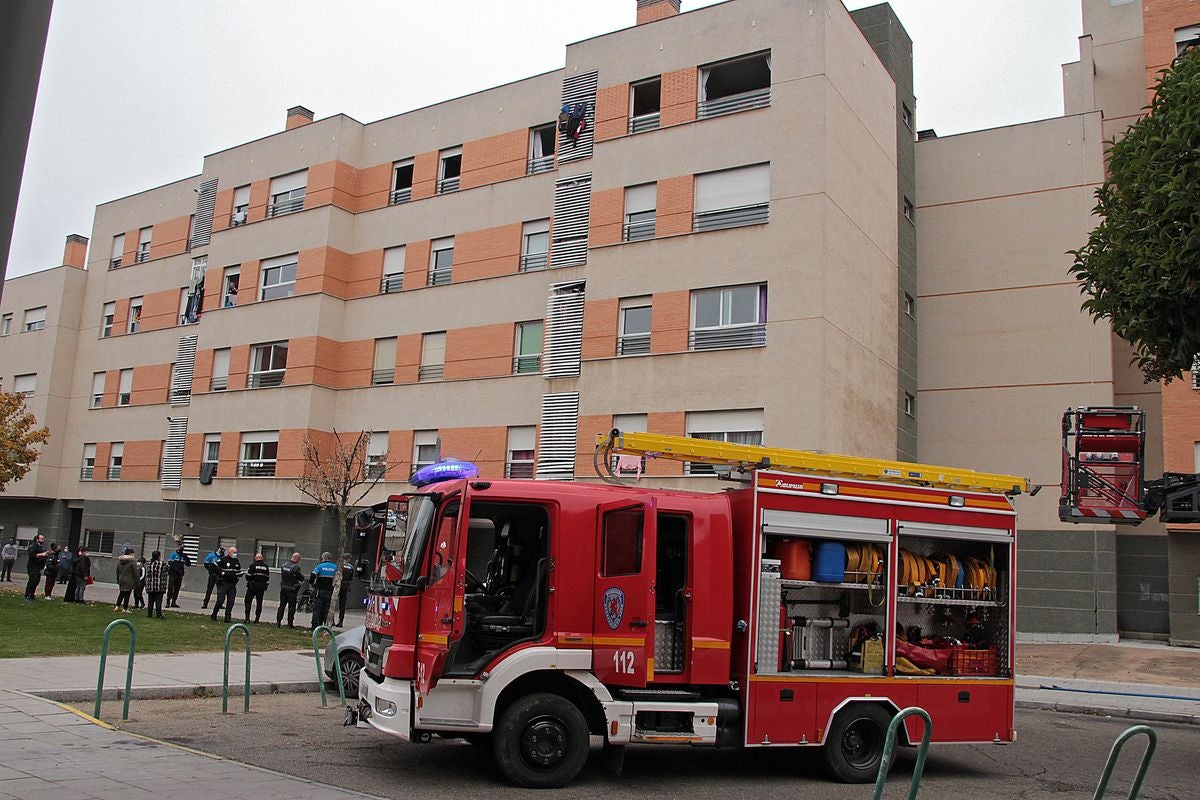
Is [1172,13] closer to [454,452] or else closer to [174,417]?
[454,452]

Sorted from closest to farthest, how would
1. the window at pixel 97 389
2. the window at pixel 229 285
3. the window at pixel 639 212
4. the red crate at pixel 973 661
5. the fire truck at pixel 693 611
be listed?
the fire truck at pixel 693 611, the red crate at pixel 973 661, the window at pixel 639 212, the window at pixel 229 285, the window at pixel 97 389

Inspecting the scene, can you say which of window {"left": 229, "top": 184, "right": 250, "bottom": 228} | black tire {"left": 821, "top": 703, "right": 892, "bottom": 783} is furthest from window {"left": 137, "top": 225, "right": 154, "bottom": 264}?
black tire {"left": 821, "top": 703, "right": 892, "bottom": 783}

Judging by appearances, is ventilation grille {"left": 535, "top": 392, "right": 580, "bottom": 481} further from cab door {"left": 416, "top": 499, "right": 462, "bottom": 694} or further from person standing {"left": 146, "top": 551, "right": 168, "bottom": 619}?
cab door {"left": 416, "top": 499, "right": 462, "bottom": 694}

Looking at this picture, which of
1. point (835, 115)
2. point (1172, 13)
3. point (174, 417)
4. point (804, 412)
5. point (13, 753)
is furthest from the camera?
point (174, 417)

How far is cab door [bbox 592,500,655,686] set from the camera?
29.3ft

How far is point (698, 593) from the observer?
9242mm

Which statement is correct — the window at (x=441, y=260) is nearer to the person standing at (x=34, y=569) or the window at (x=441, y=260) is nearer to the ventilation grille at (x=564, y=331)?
the ventilation grille at (x=564, y=331)

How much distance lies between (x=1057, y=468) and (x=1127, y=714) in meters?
12.4

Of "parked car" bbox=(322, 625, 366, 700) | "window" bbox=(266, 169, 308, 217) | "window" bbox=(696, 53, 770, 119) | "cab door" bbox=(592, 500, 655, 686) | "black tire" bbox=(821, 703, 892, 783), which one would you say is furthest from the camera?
"window" bbox=(266, 169, 308, 217)

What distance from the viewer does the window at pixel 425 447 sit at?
29031 mm

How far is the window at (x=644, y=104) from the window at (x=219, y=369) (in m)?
16.2

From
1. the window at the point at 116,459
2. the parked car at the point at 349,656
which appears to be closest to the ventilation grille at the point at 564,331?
the parked car at the point at 349,656

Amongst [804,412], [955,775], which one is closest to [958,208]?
[804,412]

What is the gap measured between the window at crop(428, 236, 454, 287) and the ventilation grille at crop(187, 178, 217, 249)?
10.7 m
